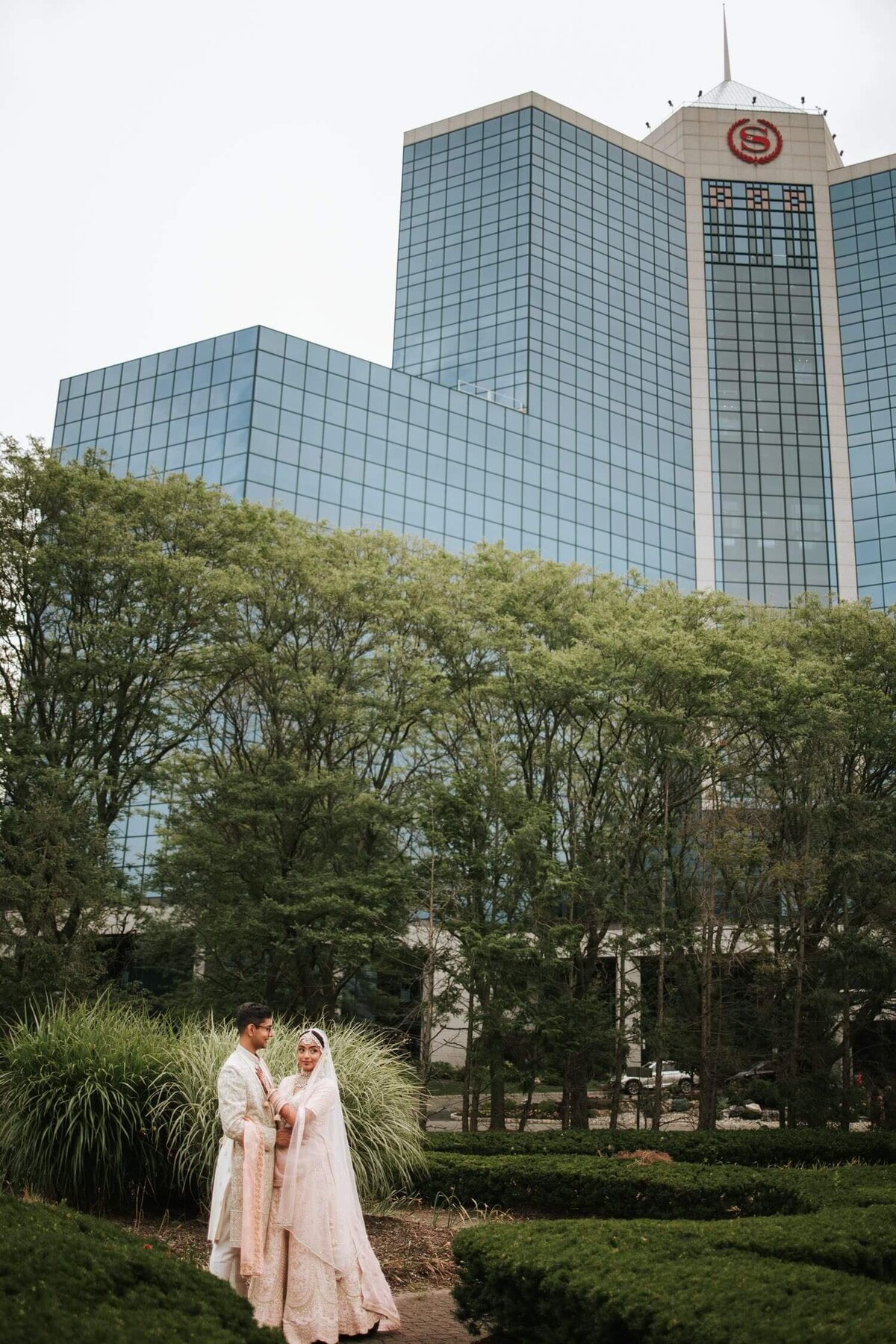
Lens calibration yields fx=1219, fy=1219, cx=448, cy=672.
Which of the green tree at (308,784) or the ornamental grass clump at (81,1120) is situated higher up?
the green tree at (308,784)

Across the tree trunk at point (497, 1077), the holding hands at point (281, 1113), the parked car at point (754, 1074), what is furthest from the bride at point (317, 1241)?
the parked car at point (754, 1074)

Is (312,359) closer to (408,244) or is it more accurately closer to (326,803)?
(408,244)

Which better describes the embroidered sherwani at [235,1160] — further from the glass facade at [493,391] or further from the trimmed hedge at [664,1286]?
the glass facade at [493,391]

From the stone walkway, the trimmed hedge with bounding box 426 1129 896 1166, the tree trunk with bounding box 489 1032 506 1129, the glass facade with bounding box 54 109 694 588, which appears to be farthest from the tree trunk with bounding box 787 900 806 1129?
the glass facade with bounding box 54 109 694 588

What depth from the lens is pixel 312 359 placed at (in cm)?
4944

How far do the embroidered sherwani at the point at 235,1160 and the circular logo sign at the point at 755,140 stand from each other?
75.6 metres

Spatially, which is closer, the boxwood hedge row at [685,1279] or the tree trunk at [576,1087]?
the boxwood hedge row at [685,1279]

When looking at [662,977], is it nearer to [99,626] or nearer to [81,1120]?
[99,626]

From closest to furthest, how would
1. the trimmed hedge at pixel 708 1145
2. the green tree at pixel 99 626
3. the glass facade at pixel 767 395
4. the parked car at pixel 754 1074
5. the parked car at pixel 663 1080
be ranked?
the trimmed hedge at pixel 708 1145 → the parked car at pixel 754 1074 → the green tree at pixel 99 626 → the parked car at pixel 663 1080 → the glass facade at pixel 767 395

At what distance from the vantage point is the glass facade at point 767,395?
64312mm

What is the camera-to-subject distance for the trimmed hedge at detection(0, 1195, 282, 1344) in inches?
158

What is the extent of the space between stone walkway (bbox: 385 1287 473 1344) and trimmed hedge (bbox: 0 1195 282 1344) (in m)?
2.67

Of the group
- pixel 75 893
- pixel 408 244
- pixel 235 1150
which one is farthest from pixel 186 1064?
pixel 408 244

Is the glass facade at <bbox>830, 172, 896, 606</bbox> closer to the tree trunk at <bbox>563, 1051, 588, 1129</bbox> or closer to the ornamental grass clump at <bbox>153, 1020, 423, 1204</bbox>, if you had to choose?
the tree trunk at <bbox>563, 1051, 588, 1129</bbox>
